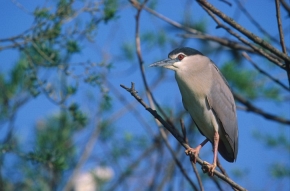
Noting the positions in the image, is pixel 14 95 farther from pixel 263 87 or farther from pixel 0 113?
pixel 263 87

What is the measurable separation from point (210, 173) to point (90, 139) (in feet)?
5.70

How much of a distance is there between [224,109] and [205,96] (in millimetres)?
154

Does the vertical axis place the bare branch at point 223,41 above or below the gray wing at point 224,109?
above

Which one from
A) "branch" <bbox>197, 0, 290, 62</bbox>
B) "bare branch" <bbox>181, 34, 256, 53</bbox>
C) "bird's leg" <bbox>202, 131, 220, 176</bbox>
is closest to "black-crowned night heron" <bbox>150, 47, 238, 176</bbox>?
"bird's leg" <bbox>202, 131, 220, 176</bbox>

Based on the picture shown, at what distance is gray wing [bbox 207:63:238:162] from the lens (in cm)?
293

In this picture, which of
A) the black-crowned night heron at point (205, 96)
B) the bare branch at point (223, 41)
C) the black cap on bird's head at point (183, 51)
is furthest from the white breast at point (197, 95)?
the bare branch at point (223, 41)

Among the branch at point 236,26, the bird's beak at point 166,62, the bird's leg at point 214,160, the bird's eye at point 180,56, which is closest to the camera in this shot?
the branch at point 236,26

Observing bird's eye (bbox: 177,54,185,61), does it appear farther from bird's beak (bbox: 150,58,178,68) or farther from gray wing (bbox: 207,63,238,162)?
gray wing (bbox: 207,63,238,162)

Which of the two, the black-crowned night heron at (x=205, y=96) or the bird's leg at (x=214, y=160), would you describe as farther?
the black-crowned night heron at (x=205, y=96)

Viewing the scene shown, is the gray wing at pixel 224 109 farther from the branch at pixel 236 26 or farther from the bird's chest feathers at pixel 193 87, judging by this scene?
the branch at pixel 236 26

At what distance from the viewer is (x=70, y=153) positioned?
409 centimetres

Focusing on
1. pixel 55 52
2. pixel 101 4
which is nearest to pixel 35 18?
pixel 55 52

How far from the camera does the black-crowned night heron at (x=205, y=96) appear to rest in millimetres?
2898

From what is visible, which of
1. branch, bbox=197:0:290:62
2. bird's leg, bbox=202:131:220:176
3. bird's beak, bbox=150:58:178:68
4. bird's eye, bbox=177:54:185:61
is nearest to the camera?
branch, bbox=197:0:290:62
